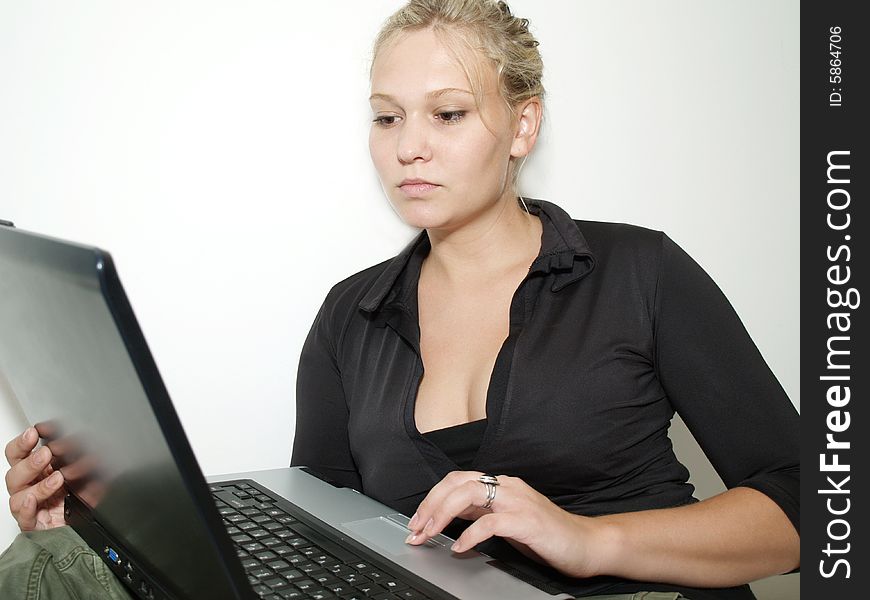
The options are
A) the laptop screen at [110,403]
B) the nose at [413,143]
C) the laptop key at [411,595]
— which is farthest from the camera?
the nose at [413,143]

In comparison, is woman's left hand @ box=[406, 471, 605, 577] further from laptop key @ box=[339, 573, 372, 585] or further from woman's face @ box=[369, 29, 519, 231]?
woman's face @ box=[369, 29, 519, 231]

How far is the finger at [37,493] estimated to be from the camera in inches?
46.9

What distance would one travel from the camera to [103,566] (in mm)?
1031

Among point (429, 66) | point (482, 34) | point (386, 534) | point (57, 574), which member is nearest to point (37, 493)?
point (57, 574)

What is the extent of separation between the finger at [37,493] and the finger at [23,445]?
1.9 inches

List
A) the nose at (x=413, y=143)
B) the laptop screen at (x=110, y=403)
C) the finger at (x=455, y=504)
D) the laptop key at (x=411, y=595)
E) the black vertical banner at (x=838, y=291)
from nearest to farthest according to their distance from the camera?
the laptop screen at (x=110, y=403) < the laptop key at (x=411, y=595) < the finger at (x=455, y=504) < the nose at (x=413, y=143) < the black vertical banner at (x=838, y=291)

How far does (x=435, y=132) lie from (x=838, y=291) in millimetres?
844

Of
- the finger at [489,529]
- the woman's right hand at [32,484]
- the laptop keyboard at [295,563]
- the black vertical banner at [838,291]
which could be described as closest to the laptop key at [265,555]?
the laptop keyboard at [295,563]

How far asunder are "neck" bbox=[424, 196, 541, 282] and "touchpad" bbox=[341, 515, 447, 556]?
499mm

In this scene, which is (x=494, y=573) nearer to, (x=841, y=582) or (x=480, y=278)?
(x=480, y=278)

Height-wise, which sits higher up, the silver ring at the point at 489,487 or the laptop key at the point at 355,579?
the silver ring at the point at 489,487

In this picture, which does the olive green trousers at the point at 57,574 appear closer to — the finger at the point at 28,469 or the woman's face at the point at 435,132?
the finger at the point at 28,469

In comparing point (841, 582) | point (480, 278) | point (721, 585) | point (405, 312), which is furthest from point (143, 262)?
point (841, 582)

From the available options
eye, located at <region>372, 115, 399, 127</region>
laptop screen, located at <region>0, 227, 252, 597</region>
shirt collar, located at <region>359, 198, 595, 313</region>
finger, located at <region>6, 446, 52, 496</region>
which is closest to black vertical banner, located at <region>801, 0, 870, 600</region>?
shirt collar, located at <region>359, 198, 595, 313</region>
